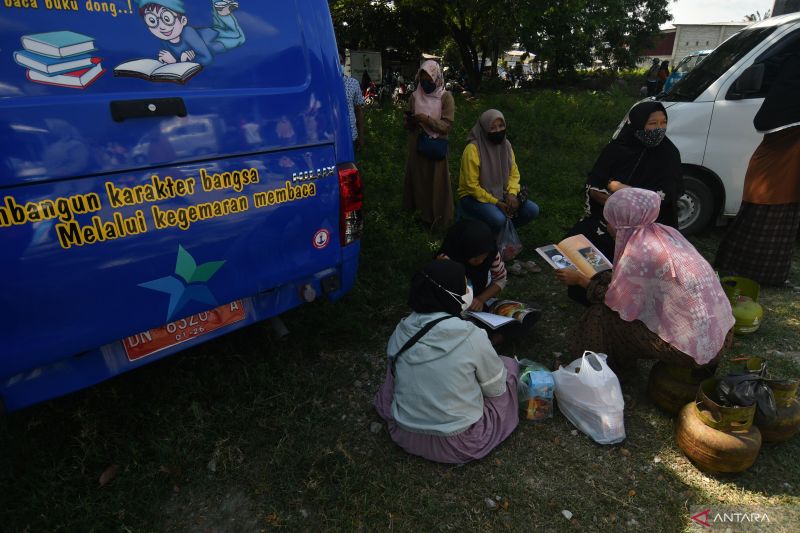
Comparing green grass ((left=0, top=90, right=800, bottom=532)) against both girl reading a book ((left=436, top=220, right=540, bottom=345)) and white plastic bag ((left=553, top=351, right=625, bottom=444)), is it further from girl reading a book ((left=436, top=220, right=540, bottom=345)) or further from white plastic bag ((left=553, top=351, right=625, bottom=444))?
girl reading a book ((left=436, top=220, right=540, bottom=345))

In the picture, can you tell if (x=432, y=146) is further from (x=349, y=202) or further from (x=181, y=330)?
(x=181, y=330)

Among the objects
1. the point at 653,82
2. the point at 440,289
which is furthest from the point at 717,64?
the point at 653,82

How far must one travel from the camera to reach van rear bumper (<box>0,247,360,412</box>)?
1843mm

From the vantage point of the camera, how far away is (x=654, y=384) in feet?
9.13

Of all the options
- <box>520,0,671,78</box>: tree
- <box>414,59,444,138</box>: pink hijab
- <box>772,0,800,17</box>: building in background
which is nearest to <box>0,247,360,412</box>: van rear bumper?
<box>414,59,444,138</box>: pink hijab

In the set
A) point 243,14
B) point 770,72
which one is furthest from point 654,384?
point 770,72

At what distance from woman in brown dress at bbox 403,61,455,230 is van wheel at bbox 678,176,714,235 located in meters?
2.40

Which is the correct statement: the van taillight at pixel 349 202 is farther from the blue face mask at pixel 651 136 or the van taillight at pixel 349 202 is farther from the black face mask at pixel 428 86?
the black face mask at pixel 428 86

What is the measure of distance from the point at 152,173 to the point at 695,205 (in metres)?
5.10

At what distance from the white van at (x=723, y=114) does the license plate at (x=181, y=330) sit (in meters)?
4.56

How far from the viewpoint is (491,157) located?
4258 mm

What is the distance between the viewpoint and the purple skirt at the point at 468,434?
2.44 metres

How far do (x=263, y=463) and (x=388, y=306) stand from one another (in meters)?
1.62

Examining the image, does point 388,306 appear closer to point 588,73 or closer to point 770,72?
point 770,72
